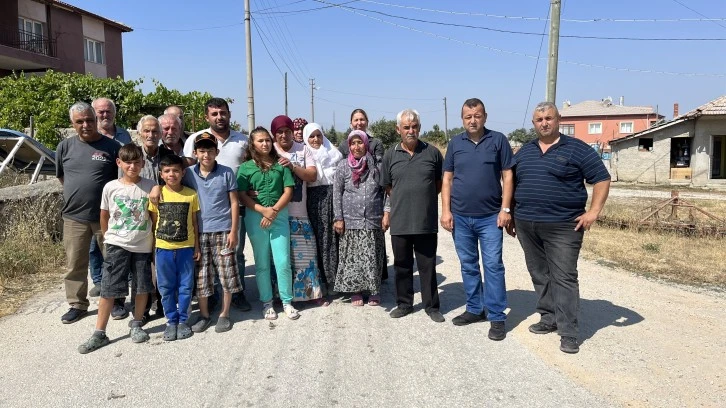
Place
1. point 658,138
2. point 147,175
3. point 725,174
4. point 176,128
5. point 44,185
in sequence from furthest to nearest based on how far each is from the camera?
point 725,174 → point 658,138 → point 44,185 → point 176,128 → point 147,175

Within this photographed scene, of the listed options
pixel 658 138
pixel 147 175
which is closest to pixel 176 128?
pixel 147 175

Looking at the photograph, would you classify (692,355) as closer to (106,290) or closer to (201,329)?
(201,329)

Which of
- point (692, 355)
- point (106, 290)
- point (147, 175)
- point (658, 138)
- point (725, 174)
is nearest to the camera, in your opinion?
point (692, 355)

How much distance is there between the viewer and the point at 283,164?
4363mm

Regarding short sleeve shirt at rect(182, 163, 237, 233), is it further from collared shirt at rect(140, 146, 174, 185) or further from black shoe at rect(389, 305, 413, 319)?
black shoe at rect(389, 305, 413, 319)

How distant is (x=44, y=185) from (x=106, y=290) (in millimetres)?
3855

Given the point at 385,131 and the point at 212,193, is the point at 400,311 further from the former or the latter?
the point at 385,131

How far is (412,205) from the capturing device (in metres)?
4.25

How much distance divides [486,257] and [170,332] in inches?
102

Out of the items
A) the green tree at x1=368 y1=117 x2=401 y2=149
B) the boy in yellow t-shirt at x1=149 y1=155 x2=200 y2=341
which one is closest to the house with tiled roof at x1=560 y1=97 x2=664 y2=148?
the green tree at x1=368 y1=117 x2=401 y2=149

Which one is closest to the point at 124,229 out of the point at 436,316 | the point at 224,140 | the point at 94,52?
the point at 224,140

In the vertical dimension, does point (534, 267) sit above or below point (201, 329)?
above

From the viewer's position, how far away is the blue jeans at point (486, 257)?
4.02 m

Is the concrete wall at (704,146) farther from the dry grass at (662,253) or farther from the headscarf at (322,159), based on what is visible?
the headscarf at (322,159)
